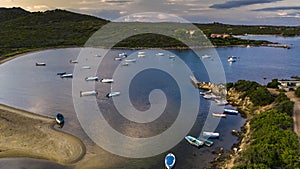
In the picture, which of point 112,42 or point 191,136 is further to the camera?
point 112,42

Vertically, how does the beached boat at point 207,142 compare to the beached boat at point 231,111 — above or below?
below

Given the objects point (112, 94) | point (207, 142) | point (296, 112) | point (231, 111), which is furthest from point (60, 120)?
point (296, 112)

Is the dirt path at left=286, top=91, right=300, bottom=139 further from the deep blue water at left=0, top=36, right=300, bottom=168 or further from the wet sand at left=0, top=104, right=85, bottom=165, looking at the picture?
the wet sand at left=0, top=104, right=85, bottom=165

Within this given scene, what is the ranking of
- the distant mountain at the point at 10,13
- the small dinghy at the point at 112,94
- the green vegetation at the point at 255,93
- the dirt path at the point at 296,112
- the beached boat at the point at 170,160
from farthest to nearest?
1. the distant mountain at the point at 10,13
2. the small dinghy at the point at 112,94
3. the green vegetation at the point at 255,93
4. the dirt path at the point at 296,112
5. the beached boat at the point at 170,160

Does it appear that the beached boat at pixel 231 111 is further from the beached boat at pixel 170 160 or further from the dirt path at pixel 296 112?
the beached boat at pixel 170 160

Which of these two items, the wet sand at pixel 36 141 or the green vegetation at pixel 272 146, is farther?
the wet sand at pixel 36 141

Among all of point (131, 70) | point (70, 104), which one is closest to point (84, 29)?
point (131, 70)

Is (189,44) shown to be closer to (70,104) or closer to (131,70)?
(131,70)

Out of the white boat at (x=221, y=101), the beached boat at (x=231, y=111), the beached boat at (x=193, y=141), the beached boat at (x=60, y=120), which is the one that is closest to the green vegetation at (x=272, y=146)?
the beached boat at (x=193, y=141)
